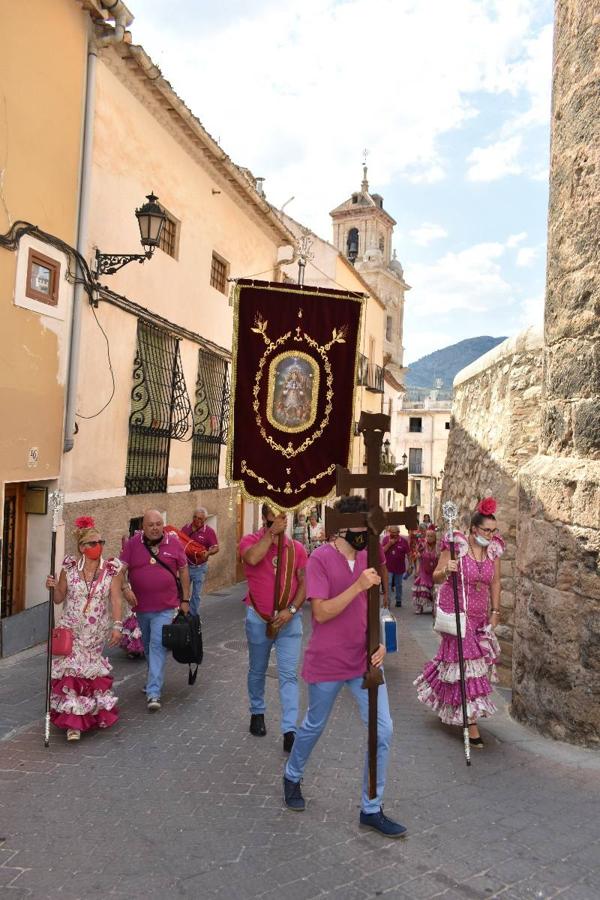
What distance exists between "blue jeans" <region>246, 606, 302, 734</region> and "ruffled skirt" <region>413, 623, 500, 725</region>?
1110mm

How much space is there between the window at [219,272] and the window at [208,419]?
1391 mm

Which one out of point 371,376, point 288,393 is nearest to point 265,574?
point 288,393

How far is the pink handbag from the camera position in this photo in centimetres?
549

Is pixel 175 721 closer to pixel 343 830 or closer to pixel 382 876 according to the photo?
pixel 343 830

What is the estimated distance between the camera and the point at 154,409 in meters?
11.7

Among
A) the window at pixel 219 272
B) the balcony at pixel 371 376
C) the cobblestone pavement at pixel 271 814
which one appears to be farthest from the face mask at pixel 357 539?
the balcony at pixel 371 376

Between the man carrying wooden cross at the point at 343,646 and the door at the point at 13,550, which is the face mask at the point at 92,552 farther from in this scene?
the door at the point at 13,550

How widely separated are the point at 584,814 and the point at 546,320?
384 centimetres

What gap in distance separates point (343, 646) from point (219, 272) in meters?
11.7

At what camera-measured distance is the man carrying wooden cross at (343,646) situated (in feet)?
13.3

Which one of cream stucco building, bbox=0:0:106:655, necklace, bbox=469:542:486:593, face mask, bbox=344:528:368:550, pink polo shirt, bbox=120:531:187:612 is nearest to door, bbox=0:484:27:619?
cream stucco building, bbox=0:0:106:655

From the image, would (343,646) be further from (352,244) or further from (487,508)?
(352,244)

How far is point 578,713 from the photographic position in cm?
545

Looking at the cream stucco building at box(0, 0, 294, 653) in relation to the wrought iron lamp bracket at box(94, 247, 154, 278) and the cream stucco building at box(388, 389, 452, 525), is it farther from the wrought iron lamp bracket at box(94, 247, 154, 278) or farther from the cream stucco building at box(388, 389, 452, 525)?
the cream stucco building at box(388, 389, 452, 525)
